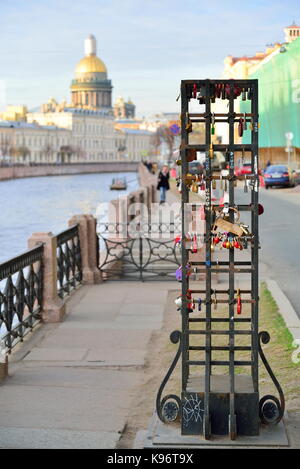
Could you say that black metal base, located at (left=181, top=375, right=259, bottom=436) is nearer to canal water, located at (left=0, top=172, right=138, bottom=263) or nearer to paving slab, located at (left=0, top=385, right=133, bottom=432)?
paving slab, located at (left=0, top=385, right=133, bottom=432)

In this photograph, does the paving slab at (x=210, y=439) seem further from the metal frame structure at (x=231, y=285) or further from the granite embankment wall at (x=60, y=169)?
the granite embankment wall at (x=60, y=169)

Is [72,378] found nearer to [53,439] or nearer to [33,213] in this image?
[53,439]

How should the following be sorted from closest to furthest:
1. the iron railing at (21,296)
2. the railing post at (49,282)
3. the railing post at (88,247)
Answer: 1. the iron railing at (21,296)
2. the railing post at (49,282)
3. the railing post at (88,247)

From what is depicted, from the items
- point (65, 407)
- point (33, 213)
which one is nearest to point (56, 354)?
point (65, 407)

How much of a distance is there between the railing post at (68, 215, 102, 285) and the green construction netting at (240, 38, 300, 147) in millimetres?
26967

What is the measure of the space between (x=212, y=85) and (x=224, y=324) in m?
4.47

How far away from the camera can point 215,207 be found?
5.46 m

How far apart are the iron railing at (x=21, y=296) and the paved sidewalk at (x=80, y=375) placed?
0.47 feet

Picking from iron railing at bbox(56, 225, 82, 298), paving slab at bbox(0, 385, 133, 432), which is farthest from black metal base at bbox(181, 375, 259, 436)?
iron railing at bbox(56, 225, 82, 298)

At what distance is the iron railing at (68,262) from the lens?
38.7ft

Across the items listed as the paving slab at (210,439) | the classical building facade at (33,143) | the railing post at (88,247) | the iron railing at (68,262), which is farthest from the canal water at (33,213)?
the classical building facade at (33,143)

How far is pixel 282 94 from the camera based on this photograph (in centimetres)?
4234

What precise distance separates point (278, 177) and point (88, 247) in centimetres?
2670

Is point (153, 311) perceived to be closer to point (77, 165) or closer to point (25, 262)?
point (25, 262)
